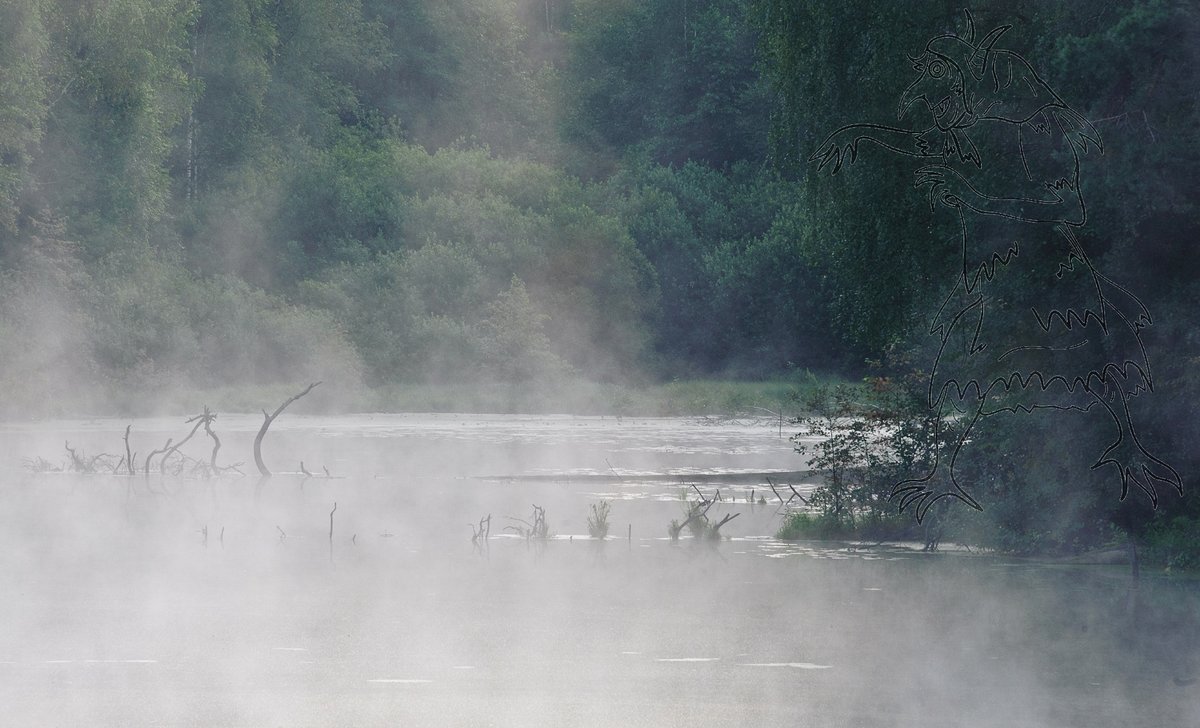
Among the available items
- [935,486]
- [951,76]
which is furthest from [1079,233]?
[935,486]

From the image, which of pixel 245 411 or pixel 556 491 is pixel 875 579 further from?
pixel 245 411

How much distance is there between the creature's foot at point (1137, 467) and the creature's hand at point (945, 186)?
2.25m

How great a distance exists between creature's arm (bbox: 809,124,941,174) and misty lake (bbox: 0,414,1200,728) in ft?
12.6

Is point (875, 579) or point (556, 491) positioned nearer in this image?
point (875, 579)

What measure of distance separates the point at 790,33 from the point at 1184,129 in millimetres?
5130

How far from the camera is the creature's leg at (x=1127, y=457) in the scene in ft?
43.6

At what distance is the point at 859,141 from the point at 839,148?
0.27m

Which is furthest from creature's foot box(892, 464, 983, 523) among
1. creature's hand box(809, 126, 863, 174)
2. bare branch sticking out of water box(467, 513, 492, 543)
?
bare branch sticking out of water box(467, 513, 492, 543)

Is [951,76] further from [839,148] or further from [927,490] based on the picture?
[927,490]

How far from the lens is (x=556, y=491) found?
25000 millimetres

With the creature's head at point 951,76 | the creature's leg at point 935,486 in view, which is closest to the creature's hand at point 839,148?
the creature's head at point 951,76

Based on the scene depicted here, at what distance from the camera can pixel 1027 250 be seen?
13.2 m

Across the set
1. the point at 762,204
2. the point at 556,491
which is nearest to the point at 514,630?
the point at 556,491

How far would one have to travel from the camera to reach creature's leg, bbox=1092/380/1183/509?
13.3 m
